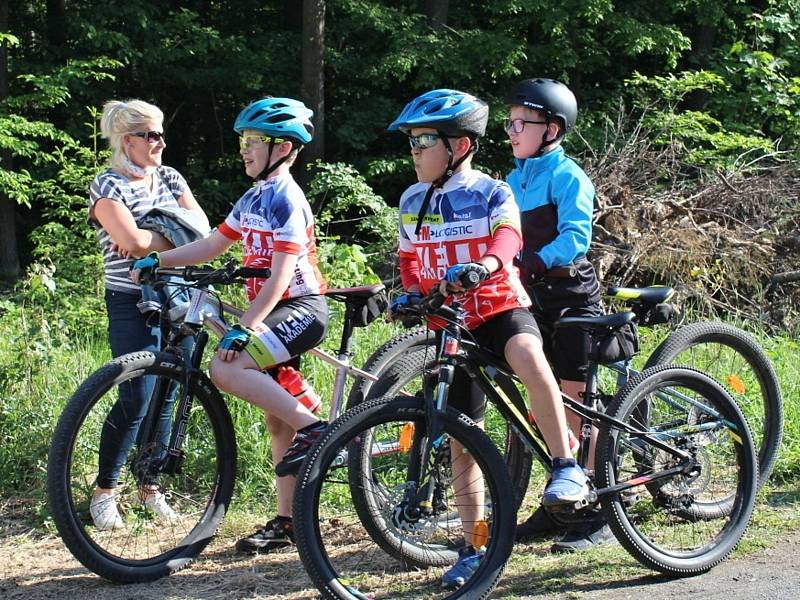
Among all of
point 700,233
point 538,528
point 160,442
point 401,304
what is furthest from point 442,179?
point 700,233

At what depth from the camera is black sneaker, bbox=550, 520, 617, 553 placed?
4.72 metres

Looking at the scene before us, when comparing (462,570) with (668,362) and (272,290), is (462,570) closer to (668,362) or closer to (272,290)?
(272,290)

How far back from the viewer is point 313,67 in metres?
16.5

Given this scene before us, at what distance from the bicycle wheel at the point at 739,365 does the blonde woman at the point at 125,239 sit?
252 centimetres

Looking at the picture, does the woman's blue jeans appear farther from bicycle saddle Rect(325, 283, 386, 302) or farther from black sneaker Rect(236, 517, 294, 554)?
bicycle saddle Rect(325, 283, 386, 302)

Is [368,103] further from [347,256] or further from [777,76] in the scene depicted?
[347,256]

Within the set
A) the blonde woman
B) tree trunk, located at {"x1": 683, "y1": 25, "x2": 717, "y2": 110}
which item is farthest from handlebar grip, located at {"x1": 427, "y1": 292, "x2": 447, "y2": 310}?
tree trunk, located at {"x1": 683, "y1": 25, "x2": 717, "y2": 110}

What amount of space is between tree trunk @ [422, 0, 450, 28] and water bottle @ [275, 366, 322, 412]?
12539 mm

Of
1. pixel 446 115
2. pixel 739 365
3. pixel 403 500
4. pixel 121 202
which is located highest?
pixel 446 115

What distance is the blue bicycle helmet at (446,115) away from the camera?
13.4 ft

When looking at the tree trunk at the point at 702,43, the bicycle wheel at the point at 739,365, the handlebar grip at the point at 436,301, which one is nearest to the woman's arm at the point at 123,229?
the handlebar grip at the point at 436,301

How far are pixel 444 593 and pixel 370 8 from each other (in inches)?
515

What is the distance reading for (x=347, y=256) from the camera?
8.02 meters

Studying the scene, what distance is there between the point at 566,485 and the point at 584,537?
889 millimetres
